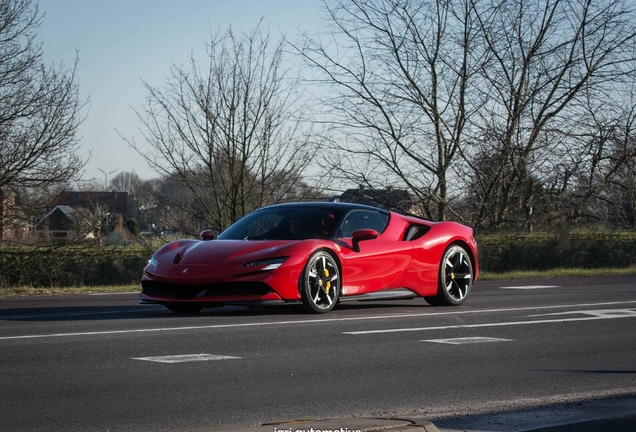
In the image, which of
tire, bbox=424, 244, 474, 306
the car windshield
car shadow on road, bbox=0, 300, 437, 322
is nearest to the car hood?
the car windshield

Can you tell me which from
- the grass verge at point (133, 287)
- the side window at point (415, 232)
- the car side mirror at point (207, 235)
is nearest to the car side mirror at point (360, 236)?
the side window at point (415, 232)

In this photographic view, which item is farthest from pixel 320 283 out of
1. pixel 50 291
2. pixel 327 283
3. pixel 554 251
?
pixel 554 251

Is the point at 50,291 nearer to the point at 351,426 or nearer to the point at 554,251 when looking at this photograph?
the point at 351,426

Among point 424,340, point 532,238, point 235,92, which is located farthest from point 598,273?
point 424,340

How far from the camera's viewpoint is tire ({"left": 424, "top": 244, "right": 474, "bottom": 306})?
12.0 m

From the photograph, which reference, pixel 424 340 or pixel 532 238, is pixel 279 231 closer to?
pixel 424 340

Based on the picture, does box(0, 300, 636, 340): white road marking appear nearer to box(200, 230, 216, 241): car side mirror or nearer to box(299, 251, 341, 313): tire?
box(299, 251, 341, 313): tire

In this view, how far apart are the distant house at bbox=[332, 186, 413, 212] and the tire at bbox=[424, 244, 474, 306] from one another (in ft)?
42.8

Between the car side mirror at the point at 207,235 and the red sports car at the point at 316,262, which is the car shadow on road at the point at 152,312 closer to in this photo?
the red sports car at the point at 316,262

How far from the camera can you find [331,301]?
1054 cm

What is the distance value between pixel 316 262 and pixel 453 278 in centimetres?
264

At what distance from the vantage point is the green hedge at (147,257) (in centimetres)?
1931

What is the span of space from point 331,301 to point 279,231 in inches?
43.9

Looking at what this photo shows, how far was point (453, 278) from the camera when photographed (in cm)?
1219
